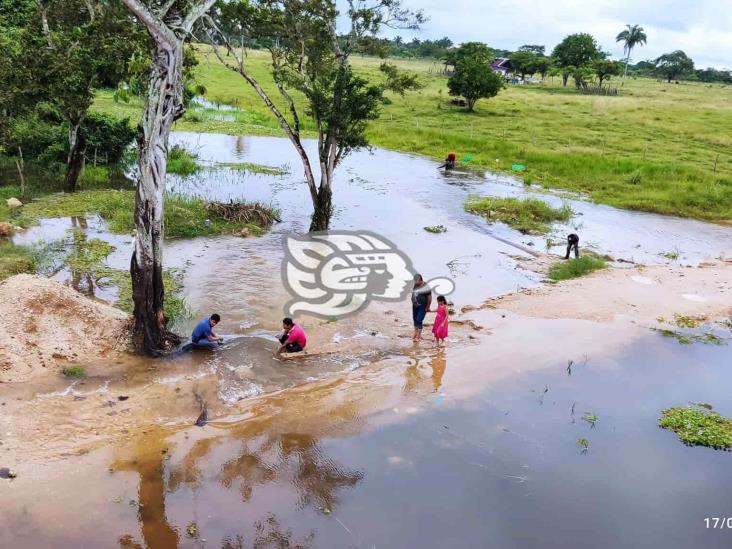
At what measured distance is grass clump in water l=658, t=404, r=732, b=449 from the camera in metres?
9.08

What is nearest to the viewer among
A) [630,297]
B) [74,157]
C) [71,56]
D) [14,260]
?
[14,260]

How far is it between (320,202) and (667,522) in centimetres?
1434

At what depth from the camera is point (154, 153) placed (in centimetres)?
952

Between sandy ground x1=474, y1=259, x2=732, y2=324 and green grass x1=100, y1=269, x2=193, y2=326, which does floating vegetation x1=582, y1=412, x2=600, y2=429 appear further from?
green grass x1=100, y1=269, x2=193, y2=326

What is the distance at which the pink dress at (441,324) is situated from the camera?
11853 millimetres

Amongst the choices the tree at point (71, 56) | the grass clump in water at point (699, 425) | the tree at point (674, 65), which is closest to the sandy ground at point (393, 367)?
the grass clump in water at point (699, 425)

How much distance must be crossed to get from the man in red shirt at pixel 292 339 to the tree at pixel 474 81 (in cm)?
4042

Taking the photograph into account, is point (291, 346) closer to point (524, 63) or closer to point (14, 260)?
point (14, 260)

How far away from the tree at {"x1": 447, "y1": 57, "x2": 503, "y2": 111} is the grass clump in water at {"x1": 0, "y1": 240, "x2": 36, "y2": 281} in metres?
38.8

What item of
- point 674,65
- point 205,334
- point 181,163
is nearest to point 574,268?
point 205,334

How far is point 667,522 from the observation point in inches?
294

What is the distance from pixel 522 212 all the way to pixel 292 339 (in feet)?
51.0

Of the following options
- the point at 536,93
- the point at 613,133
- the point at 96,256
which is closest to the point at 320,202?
the point at 96,256

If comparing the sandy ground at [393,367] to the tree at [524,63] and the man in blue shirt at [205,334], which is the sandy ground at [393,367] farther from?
the tree at [524,63]
